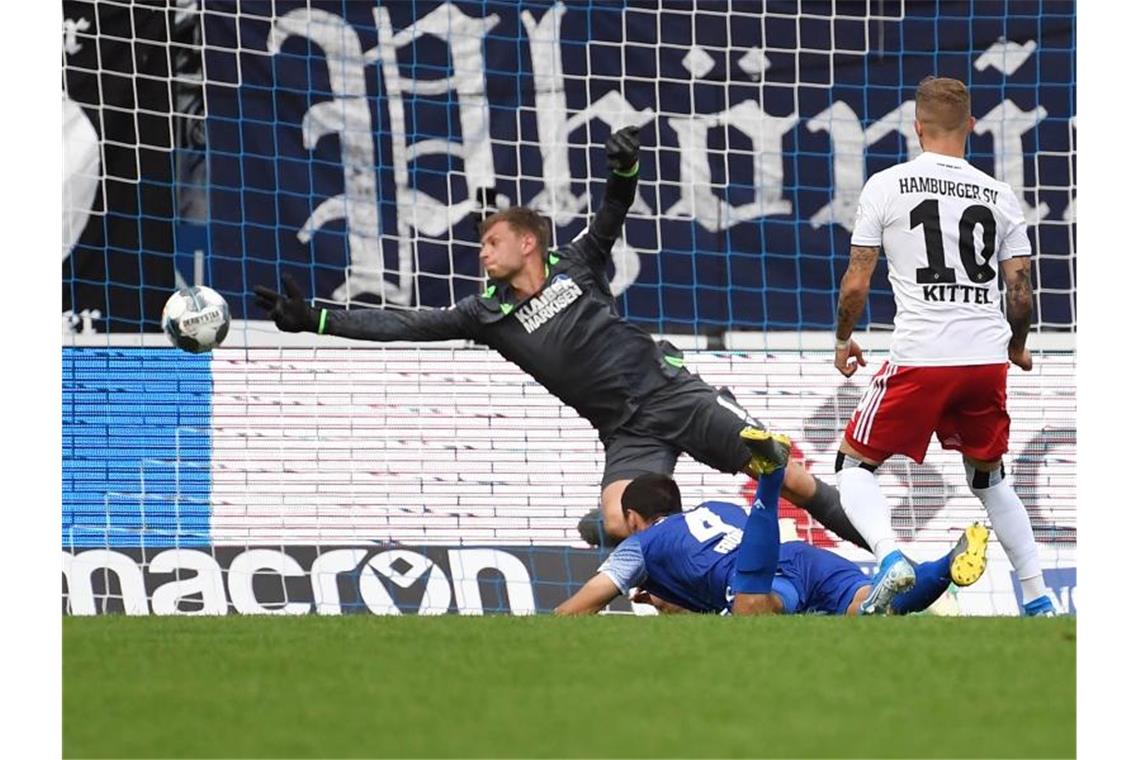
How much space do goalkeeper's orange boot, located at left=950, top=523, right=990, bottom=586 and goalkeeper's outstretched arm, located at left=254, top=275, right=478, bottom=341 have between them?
2.49 metres

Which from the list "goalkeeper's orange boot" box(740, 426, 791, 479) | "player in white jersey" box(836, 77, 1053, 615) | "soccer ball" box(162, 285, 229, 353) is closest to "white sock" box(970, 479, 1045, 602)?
"player in white jersey" box(836, 77, 1053, 615)

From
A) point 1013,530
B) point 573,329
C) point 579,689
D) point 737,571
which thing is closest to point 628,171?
point 573,329

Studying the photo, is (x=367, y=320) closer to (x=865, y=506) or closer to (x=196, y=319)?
(x=196, y=319)

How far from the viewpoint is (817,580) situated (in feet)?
24.2

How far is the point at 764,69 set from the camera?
11164 millimetres

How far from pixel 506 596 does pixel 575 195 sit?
2516mm

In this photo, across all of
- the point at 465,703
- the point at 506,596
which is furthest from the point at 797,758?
the point at 506,596

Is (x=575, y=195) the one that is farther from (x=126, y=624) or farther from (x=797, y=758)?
(x=797, y=758)

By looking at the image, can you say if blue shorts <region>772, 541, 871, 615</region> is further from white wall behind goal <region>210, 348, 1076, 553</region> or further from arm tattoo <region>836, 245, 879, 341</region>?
white wall behind goal <region>210, 348, 1076, 553</region>

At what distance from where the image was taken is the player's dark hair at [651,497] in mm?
7691

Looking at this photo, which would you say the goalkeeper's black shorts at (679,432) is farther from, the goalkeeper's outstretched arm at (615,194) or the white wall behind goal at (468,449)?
the white wall behind goal at (468,449)

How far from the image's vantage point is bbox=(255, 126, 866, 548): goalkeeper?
802cm

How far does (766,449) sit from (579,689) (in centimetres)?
211

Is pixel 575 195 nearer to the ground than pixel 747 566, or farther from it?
farther from it
